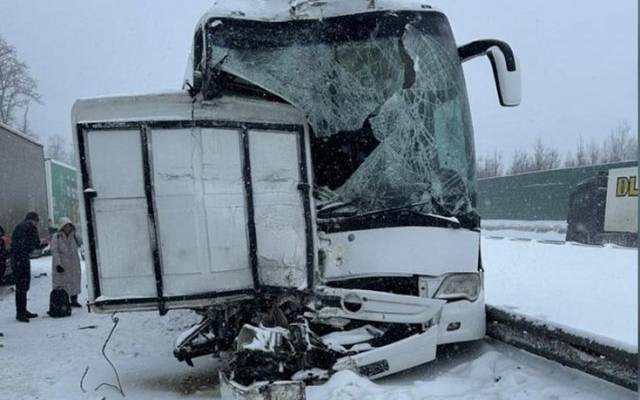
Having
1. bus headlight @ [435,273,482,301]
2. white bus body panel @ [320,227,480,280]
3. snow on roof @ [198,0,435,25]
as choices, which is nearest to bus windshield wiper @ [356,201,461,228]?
white bus body panel @ [320,227,480,280]

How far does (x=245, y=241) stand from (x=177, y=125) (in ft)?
3.38

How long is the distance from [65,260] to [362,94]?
7209mm

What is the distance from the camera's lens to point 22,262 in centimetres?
952

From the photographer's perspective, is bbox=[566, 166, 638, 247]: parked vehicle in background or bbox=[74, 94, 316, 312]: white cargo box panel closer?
bbox=[74, 94, 316, 312]: white cargo box panel

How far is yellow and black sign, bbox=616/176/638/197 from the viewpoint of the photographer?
52.4 ft

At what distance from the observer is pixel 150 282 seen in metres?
4.33

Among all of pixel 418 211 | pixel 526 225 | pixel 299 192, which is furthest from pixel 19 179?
pixel 526 225

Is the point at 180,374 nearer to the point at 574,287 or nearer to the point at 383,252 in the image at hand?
the point at 383,252

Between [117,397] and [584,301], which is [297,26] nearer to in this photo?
[117,397]

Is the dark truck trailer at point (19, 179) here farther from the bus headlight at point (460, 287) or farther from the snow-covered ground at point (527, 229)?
the snow-covered ground at point (527, 229)

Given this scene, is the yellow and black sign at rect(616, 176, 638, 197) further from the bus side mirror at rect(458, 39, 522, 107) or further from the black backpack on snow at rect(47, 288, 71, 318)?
the black backpack on snow at rect(47, 288, 71, 318)

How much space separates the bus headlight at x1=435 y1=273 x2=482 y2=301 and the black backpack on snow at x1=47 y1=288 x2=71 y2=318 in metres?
7.42

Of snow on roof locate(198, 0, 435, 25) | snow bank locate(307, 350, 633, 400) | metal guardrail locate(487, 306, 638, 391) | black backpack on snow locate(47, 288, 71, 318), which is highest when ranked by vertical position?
snow on roof locate(198, 0, 435, 25)

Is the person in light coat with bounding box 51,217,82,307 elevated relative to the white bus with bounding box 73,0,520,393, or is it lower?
lower
